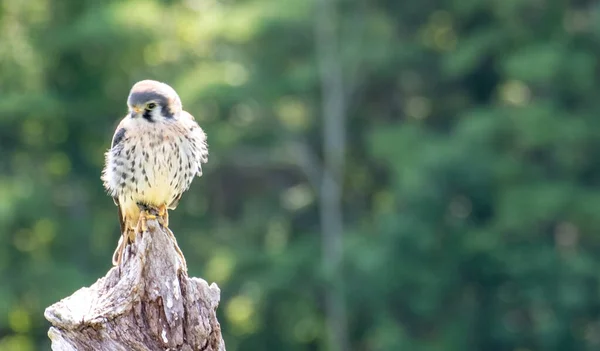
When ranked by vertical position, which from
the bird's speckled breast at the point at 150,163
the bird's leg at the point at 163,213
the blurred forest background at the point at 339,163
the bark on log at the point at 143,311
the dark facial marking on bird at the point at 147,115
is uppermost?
the blurred forest background at the point at 339,163

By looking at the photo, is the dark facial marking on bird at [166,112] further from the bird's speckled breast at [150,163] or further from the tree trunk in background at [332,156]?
the tree trunk in background at [332,156]

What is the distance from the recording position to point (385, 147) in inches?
658

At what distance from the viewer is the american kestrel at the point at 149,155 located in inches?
261

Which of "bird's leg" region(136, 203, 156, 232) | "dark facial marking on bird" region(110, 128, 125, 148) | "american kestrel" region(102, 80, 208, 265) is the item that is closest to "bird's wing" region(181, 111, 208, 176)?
"american kestrel" region(102, 80, 208, 265)

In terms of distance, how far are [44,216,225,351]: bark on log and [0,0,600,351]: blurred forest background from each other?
33.5ft

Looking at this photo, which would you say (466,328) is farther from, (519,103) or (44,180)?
(44,180)

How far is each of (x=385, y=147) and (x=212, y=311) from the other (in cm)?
1130

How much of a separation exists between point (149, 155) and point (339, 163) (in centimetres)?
1113

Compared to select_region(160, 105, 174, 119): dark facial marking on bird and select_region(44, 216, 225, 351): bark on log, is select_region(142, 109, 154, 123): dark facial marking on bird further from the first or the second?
select_region(44, 216, 225, 351): bark on log

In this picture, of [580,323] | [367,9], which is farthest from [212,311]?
[367,9]

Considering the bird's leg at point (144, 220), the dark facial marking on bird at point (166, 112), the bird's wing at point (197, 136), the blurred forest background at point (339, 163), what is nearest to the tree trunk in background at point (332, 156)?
the blurred forest background at point (339, 163)

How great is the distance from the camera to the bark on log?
539 cm

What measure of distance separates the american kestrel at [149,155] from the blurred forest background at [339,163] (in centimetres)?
905

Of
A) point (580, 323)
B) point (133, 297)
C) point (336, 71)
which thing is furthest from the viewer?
point (336, 71)
